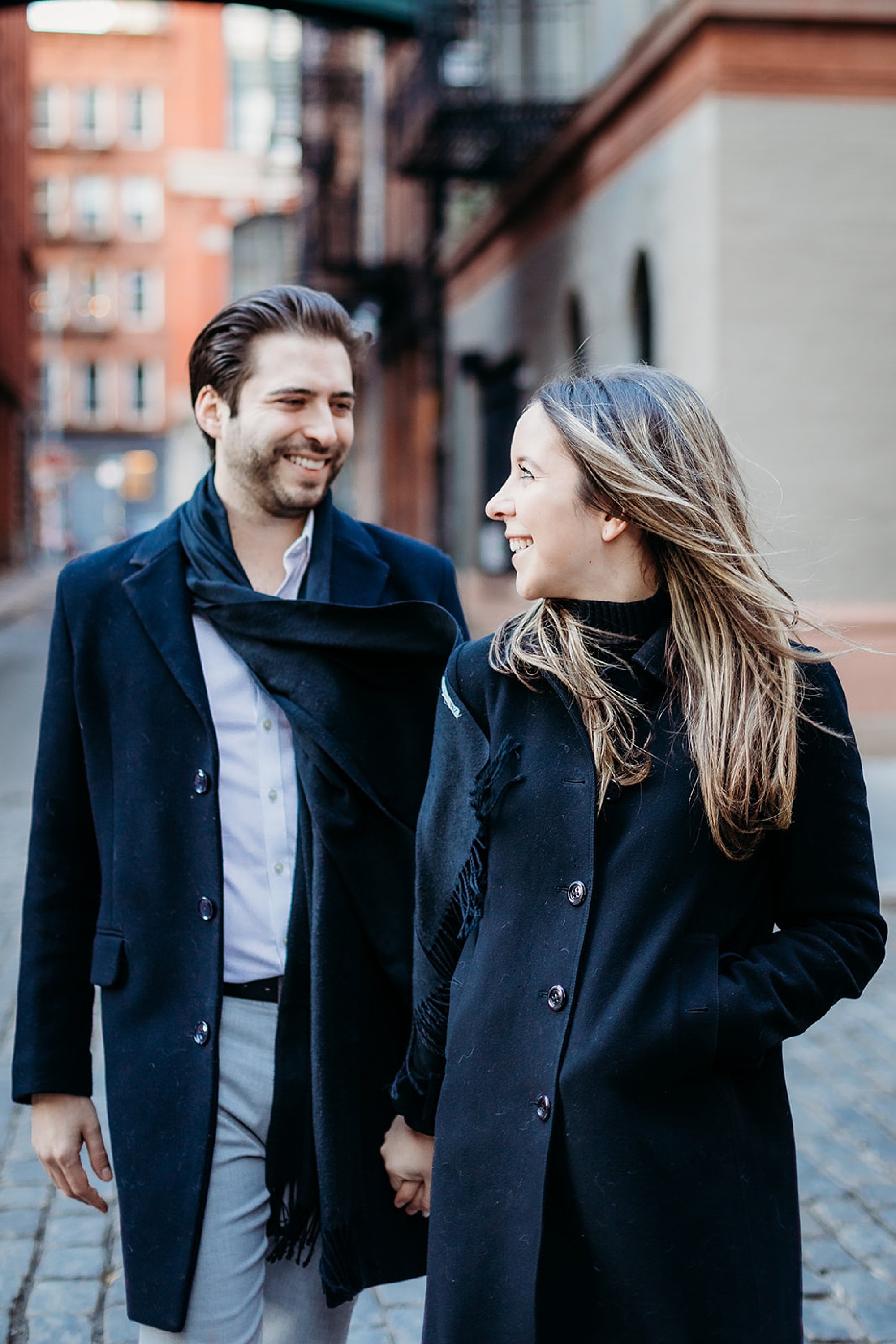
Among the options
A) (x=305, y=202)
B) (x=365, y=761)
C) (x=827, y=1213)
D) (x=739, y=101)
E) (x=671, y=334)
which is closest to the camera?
(x=365, y=761)

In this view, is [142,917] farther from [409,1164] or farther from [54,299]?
[54,299]

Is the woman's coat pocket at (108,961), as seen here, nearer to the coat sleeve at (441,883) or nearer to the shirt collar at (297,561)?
the coat sleeve at (441,883)

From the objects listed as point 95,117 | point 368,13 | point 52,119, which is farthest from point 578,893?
point 95,117

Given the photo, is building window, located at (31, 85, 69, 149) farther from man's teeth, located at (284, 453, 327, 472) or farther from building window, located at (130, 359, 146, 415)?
man's teeth, located at (284, 453, 327, 472)

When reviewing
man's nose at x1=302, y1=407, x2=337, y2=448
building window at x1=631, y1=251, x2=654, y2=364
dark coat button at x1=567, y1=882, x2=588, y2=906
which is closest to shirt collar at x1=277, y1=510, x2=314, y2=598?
man's nose at x1=302, y1=407, x2=337, y2=448

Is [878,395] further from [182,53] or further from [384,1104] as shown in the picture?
[182,53]

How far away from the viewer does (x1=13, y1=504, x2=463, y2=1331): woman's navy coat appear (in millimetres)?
2410

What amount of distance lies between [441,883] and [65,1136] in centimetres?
88

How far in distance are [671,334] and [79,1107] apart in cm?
1053

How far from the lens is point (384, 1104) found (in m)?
2.52

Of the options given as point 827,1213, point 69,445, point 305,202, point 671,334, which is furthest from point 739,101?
point 69,445

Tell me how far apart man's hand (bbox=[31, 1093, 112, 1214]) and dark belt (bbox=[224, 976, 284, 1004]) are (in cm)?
31

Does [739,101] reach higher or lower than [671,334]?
higher

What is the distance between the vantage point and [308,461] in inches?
103
